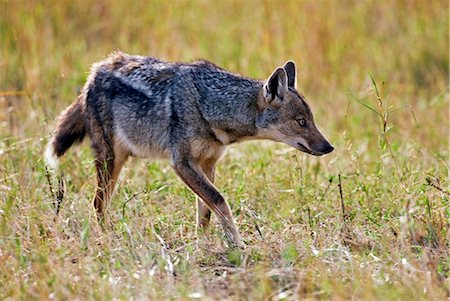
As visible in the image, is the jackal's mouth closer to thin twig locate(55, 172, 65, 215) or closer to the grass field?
the grass field

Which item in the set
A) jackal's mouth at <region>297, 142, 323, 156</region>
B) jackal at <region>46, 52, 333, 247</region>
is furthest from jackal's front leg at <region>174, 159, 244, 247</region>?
jackal's mouth at <region>297, 142, 323, 156</region>

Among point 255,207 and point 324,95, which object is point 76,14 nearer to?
point 324,95

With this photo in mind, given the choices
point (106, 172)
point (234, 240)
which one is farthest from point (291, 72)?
point (106, 172)

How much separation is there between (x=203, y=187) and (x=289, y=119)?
2.39ft

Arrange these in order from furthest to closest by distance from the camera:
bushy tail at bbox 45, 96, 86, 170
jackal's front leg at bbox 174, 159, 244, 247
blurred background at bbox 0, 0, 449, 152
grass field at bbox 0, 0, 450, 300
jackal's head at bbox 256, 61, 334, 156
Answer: blurred background at bbox 0, 0, 449, 152 → bushy tail at bbox 45, 96, 86, 170 → jackal's head at bbox 256, 61, 334, 156 → jackal's front leg at bbox 174, 159, 244, 247 → grass field at bbox 0, 0, 450, 300

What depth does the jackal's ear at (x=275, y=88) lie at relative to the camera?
644 cm

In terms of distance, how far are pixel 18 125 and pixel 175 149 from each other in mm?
2478

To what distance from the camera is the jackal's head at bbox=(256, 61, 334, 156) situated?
21.2ft

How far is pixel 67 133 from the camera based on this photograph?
716 cm

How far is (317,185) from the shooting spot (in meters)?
7.33

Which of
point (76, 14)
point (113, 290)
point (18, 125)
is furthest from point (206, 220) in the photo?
point (76, 14)

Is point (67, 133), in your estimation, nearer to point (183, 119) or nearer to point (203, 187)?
point (183, 119)

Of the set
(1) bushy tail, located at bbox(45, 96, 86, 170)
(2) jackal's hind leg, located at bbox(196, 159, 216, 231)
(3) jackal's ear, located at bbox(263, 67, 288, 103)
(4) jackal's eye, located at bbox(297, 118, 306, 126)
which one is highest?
(3) jackal's ear, located at bbox(263, 67, 288, 103)

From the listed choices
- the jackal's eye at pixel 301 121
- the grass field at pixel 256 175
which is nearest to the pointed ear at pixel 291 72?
the jackal's eye at pixel 301 121
